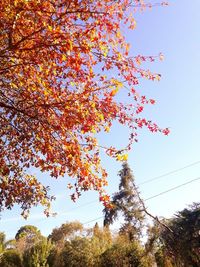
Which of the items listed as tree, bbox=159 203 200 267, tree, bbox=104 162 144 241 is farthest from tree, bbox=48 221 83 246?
tree, bbox=159 203 200 267

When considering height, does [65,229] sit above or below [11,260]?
above

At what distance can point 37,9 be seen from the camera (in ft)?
20.5

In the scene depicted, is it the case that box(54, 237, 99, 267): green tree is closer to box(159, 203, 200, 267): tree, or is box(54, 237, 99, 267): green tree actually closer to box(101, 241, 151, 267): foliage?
box(101, 241, 151, 267): foliage

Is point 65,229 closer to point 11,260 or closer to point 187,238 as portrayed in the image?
point 11,260

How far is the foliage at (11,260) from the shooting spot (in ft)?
101

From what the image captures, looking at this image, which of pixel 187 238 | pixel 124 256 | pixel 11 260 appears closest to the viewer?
pixel 124 256

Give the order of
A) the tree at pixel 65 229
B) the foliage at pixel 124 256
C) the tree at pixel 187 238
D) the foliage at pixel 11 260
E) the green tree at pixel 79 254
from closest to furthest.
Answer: the foliage at pixel 124 256, the tree at pixel 187 238, the green tree at pixel 79 254, the foliage at pixel 11 260, the tree at pixel 65 229

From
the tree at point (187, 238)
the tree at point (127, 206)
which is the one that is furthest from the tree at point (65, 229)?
the tree at point (187, 238)

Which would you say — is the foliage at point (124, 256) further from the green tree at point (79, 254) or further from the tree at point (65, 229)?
the tree at point (65, 229)

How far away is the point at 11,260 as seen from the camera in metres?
31.0

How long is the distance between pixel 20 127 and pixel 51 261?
23.4m

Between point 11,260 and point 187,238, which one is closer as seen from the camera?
point 187,238

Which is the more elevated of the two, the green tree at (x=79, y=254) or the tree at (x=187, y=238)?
the green tree at (x=79, y=254)

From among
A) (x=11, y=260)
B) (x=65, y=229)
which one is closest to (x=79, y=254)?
(x=11, y=260)
